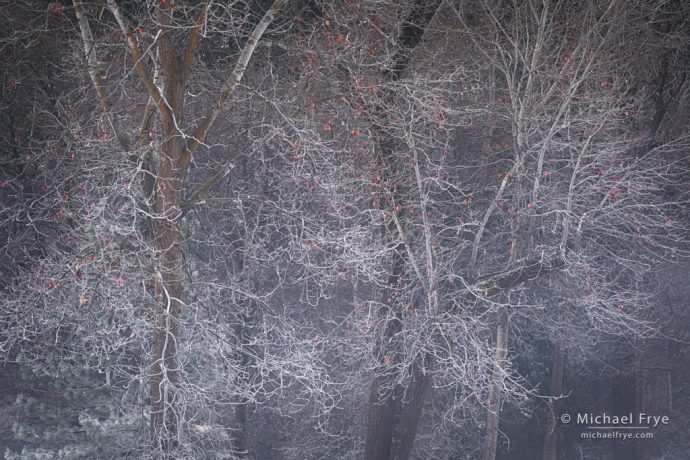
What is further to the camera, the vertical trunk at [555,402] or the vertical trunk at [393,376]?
the vertical trunk at [555,402]

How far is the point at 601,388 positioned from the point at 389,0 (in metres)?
11.1

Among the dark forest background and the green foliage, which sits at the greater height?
the dark forest background

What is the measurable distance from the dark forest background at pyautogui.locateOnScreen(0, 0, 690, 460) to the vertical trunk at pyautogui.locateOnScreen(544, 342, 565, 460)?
0.13m

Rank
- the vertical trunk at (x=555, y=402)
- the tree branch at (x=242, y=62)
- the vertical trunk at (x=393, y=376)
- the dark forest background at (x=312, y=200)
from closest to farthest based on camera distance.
A: the dark forest background at (x=312, y=200) → the tree branch at (x=242, y=62) → the vertical trunk at (x=393, y=376) → the vertical trunk at (x=555, y=402)

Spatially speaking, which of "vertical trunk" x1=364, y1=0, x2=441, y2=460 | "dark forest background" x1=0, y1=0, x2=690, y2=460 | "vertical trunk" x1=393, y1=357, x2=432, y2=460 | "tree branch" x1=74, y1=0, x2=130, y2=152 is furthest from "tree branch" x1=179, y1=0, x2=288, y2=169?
"vertical trunk" x1=393, y1=357, x2=432, y2=460

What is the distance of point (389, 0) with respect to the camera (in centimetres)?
961

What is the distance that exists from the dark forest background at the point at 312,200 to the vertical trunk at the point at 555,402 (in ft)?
0.42

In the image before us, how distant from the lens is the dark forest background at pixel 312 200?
885 cm

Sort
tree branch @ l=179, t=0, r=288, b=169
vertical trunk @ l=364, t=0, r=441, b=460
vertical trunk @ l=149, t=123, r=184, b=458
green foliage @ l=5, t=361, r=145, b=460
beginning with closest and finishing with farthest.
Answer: vertical trunk @ l=149, t=123, r=184, b=458, tree branch @ l=179, t=0, r=288, b=169, green foliage @ l=5, t=361, r=145, b=460, vertical trunk @ l=364, t=0, r=441, b=460

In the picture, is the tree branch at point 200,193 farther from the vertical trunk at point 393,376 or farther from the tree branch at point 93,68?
the vertical trunk at point 393,376

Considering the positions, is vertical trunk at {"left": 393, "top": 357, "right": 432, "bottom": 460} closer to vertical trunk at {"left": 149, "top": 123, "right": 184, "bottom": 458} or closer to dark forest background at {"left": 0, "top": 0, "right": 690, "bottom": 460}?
dark forest background at {"left": 0, "top": 0, "right": 690, "bottom": 460}

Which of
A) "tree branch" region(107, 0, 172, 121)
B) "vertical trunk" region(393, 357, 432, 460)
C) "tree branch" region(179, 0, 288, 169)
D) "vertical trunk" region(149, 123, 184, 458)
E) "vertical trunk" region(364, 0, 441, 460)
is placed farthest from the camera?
"vertical trunk" region(393, 357, 432, 460)

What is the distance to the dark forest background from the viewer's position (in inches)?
348

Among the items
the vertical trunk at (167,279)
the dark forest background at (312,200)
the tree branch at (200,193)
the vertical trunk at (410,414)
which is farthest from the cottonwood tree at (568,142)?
the vertical trunk at (167,279)
